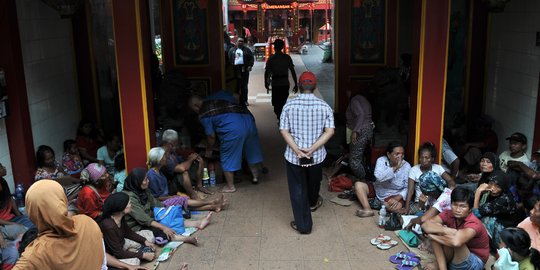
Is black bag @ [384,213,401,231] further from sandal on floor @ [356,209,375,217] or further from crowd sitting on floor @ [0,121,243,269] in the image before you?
crowd sitting on floor @ [0,121,243,269]

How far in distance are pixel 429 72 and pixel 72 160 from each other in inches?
185

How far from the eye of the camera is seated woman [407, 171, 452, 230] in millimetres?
5051

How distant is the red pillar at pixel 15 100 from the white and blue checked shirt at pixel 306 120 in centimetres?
318

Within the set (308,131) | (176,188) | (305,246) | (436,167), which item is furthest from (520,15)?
(176,188)

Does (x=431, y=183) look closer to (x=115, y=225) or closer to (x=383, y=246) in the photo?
(x=383, y=246)

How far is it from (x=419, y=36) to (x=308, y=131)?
174 centimetres

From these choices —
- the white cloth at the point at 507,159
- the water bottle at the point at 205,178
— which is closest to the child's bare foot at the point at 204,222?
the water bottle at the point at 205,178

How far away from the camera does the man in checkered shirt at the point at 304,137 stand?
527 cm

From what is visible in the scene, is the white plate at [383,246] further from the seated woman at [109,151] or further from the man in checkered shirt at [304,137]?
the seated woman at [109,151]

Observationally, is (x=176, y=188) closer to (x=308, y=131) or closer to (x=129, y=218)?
(x=129, y=218)

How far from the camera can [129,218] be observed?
516 centimetres

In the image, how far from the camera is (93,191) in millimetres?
4863

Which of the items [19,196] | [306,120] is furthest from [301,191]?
[19,196]

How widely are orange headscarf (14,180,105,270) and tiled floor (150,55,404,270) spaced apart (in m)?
2.04
